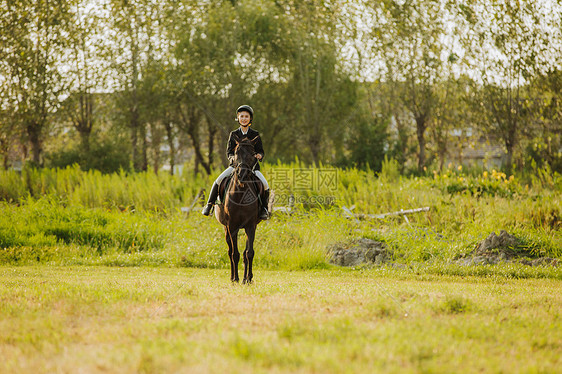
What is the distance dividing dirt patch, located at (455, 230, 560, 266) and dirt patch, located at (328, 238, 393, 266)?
5.66 ft

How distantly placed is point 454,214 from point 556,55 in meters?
9.14

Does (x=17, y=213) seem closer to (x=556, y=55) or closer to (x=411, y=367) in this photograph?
(x=411, y=367)

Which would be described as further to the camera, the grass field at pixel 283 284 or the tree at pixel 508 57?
the tree at pixel 508 57

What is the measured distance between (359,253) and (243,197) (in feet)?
16.3

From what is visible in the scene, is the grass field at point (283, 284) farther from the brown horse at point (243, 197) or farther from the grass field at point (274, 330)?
the brown horse at point (243, 197)

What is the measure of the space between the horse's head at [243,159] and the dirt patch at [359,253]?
5037 mm

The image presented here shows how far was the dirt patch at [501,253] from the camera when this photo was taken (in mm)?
11852

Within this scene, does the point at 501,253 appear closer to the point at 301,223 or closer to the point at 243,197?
the point at 301,223

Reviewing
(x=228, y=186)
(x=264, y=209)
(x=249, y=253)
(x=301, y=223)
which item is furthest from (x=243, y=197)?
(x=301, y=223)

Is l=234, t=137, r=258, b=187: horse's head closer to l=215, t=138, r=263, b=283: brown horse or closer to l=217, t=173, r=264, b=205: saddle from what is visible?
l=215, t=138, r=263, b=283: brown horse

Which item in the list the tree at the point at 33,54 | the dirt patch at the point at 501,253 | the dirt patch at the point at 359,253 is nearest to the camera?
the dirt patch at the point at 501,253

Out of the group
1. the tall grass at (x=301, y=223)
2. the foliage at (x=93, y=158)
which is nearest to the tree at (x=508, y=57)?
the tall grass at (x=301, y=223)

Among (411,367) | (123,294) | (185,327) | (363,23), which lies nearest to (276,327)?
(185,327)

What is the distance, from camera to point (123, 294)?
24.0ft
